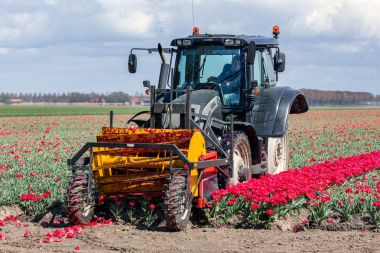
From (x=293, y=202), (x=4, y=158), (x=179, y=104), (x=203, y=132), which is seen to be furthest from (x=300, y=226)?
(x=4, y=158)

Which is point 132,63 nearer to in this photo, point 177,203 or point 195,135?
point 195,135

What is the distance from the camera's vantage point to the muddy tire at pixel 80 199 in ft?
30.0

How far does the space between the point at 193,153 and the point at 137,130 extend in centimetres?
106

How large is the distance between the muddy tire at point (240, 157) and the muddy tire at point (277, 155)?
1377 millimetres

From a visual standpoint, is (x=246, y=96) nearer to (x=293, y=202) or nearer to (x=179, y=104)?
(x=179, y=104)

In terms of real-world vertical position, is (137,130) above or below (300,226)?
above

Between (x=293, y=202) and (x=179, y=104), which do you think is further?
(x=179, y=104)

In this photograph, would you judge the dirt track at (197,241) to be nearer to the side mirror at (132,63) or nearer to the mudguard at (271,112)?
the side mirror at (132,63)

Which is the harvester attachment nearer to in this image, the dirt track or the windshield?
the dirt track

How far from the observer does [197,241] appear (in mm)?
8312

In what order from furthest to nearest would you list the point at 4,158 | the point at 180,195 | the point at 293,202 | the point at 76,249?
1. the point at 4,158
2. the point at 293,202
3. the point at 180,195
4. the point at 76,249

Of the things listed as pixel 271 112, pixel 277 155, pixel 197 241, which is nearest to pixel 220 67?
pixel 271 112

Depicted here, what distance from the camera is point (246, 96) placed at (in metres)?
11.6

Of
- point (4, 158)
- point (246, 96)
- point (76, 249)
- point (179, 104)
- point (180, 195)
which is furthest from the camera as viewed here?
point (4, 158)
